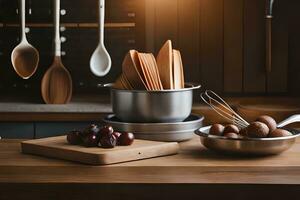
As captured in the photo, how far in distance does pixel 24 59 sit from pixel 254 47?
1.07 m

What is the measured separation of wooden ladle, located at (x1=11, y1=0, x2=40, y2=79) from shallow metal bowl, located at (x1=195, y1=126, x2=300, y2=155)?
1485 mm

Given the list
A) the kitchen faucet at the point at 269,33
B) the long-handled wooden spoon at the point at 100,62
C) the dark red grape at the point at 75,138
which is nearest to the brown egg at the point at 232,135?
the dark red grape at the point at 75,138

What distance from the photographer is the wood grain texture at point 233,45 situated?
9.75 feet

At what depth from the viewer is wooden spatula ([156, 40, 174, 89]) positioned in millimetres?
1703

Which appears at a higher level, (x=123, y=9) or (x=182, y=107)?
(x=123, y=9)

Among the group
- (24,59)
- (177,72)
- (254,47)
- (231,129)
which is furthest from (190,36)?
(231,129)

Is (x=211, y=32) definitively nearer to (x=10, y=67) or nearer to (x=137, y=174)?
(x=10, y=67)

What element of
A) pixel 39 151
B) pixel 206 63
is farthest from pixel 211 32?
pixel 39 151

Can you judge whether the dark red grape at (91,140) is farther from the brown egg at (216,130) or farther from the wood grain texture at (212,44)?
the wood grain texture at (212,44)

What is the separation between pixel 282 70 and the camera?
299 cm

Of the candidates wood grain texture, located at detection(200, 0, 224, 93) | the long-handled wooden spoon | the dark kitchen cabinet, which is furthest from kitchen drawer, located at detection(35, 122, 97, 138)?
wood grain texture, located at detection(200, 0, 224, 93)
